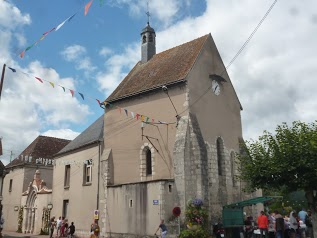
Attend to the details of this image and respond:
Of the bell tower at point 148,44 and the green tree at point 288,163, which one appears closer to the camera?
the green tree at point 288,163

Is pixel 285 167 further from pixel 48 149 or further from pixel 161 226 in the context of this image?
pixel 48 149

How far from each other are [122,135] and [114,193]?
3.54 metres

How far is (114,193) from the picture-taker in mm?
19781

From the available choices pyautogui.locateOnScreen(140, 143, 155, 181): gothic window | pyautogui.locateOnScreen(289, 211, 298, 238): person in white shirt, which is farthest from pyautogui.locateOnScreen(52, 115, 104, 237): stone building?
pyautogui.locateOnScreen(289, 211, 298, 238): person in white shirt

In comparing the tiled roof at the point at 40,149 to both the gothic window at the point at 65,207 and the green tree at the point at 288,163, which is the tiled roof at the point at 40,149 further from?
the green tree at the point at 288,163

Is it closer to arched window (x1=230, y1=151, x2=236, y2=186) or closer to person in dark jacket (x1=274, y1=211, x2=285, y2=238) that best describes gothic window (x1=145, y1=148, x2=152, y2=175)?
arched window (x1=230, y1=151, x2=236, y2=186)

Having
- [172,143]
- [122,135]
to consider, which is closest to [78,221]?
[122,135]

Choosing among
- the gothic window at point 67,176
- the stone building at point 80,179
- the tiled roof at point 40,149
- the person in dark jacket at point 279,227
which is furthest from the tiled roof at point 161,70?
the tiled roof at point 40,149

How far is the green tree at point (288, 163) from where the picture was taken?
14.7m

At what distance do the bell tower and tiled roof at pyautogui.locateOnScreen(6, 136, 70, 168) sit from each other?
13.2m

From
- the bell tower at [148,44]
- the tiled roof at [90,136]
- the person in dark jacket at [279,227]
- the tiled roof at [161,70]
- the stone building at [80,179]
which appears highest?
the bell tower at [148,44]

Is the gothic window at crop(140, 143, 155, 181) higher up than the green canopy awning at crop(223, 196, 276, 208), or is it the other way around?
the gothic window at crop(140, 143, 155, 181)

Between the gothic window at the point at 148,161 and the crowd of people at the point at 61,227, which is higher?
the gothic window at the point at 148,161

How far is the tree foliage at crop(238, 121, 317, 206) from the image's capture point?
1471 centimetres
